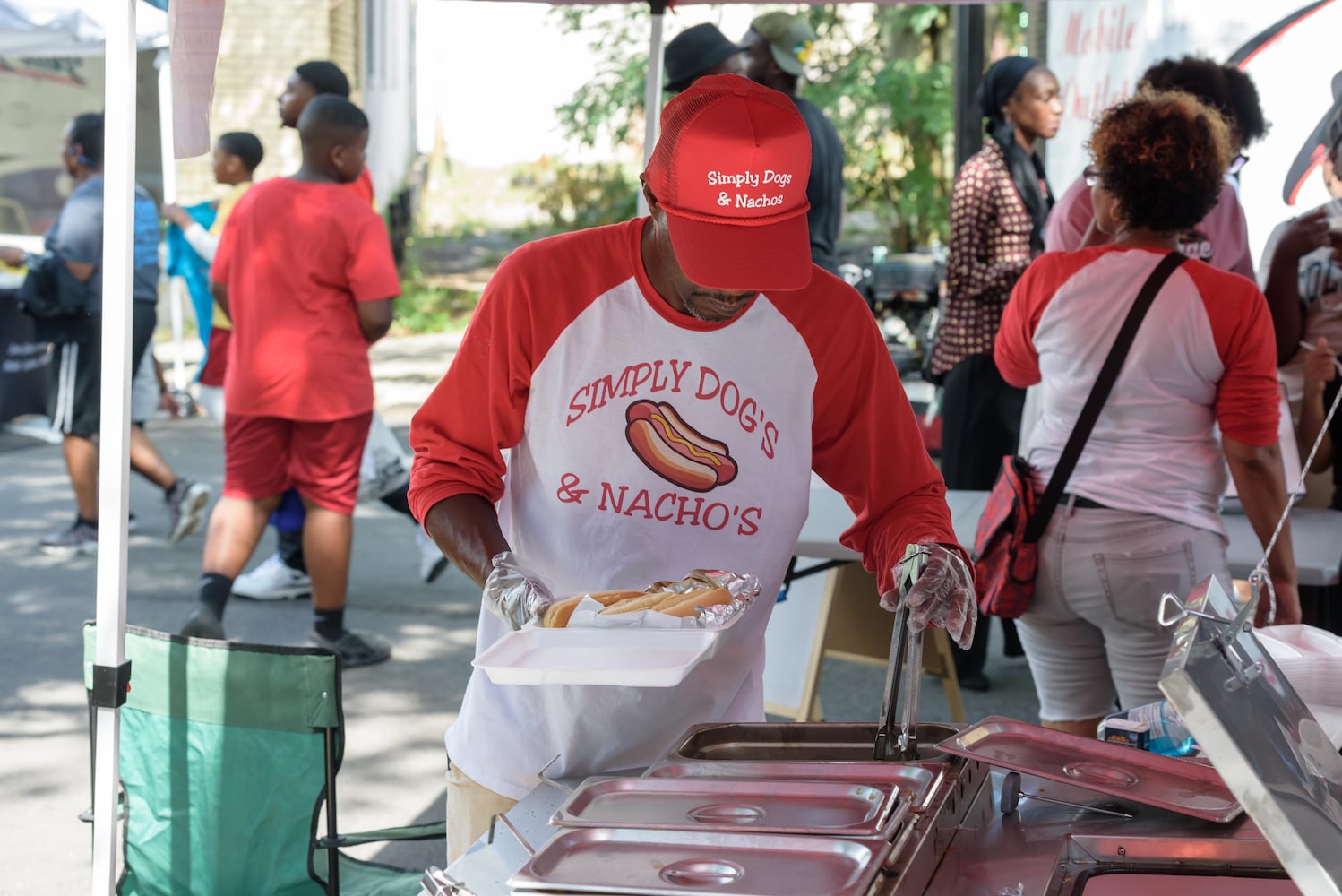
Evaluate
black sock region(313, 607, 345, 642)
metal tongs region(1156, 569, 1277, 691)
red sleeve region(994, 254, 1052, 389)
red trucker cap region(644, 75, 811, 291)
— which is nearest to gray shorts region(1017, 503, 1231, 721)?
red sleeve region(994, 254, 1052, 389)

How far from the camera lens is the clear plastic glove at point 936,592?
1.70 meters

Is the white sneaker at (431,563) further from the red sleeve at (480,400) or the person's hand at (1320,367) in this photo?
the red sleeve at (480,400)

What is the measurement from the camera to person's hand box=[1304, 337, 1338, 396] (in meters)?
3.41

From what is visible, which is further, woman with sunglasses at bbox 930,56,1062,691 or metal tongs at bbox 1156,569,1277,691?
woman with sunglasses at bbox 930,56,1062,691

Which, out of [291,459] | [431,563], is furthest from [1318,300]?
[431,563]

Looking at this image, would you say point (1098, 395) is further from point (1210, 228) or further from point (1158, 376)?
point (1210, 228)

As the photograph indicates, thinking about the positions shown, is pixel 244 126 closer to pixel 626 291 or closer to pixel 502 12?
pixel 502 12

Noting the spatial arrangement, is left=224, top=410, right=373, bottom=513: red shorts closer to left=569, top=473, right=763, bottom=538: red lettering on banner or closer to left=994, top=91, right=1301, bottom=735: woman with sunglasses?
left=994, top=91, right=1301, bottom=735: woman with sunglasses

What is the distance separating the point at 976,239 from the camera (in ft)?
14.4

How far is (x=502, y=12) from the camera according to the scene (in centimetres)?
1656

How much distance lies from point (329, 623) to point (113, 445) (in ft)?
8.41

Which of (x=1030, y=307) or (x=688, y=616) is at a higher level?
(x=1030, y=307)

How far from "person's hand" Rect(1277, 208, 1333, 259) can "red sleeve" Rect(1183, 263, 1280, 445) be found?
1076mm

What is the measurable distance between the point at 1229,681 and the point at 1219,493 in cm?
173
